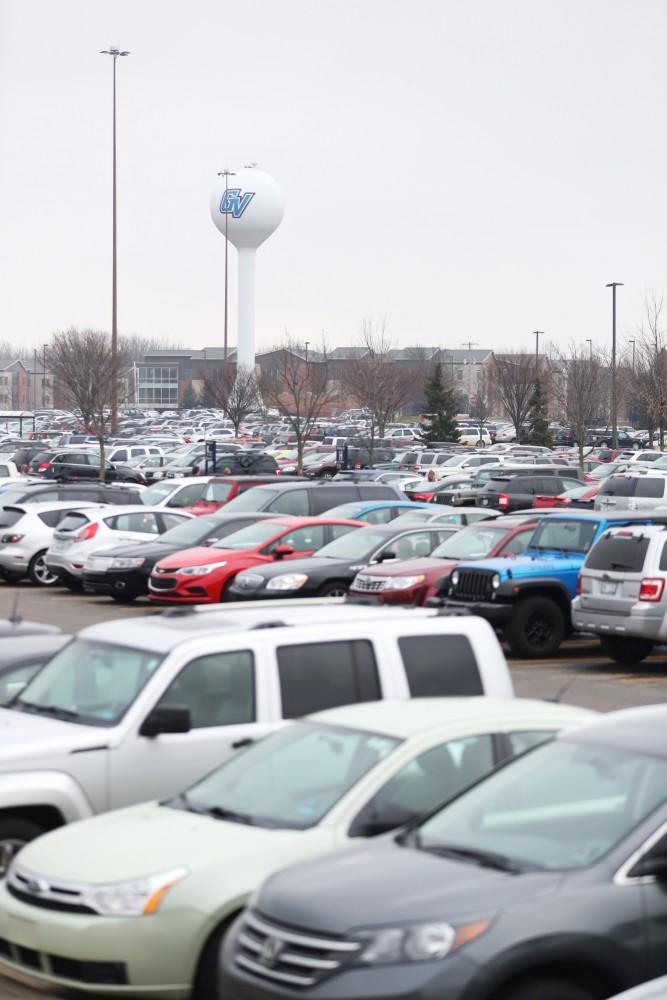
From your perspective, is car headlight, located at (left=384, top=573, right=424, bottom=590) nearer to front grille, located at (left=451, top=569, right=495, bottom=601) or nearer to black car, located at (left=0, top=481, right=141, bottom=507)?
front grille, located at (left=451, top=569, right=495, bottom=601)

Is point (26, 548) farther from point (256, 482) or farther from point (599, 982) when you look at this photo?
point (599, 982)

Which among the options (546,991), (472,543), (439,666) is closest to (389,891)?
(546,991)

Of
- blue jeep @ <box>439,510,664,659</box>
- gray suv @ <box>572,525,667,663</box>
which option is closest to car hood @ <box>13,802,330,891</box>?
gray suv @ <box>572,525,667,663</box>

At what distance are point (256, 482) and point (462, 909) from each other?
27.3m

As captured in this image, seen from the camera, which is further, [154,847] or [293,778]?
[293,778]

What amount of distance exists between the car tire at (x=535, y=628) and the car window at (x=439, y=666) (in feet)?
30.8

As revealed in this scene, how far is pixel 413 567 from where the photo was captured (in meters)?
20.0

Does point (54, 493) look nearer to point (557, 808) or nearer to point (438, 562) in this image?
point (438, 562)

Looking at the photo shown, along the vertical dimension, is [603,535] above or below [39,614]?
above

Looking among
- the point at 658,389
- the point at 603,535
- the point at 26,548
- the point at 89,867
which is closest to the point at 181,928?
the point at 89,867

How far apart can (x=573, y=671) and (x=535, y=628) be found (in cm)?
115

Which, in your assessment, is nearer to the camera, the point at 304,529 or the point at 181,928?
the point at 181,928

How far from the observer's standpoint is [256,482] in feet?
106

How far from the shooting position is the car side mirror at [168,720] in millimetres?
7887
